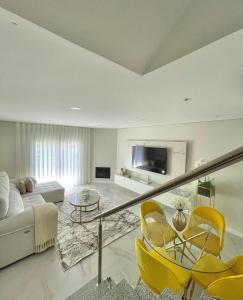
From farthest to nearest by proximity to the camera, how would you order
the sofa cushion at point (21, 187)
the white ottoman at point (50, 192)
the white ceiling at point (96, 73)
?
the white ottoman at point (50, 192) < the sofa cushion at point (21, 187) < the white ceiling at point (96, 73)

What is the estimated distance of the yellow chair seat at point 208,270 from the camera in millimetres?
1361

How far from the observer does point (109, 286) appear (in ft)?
4.72

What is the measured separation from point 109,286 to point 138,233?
5.10 feet

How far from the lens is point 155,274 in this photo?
1259 millimetres

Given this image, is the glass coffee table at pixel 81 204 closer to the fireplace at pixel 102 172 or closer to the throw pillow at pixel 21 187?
the throw pillow at pixel 21 187

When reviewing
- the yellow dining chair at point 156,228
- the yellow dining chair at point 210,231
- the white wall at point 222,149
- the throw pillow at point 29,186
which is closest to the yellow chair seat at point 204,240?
the yellow dining chair at point 210,231

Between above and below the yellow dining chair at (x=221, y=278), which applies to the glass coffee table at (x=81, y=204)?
below

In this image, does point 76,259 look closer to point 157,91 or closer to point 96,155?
point 157,91

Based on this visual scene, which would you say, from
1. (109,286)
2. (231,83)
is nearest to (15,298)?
(109,286)

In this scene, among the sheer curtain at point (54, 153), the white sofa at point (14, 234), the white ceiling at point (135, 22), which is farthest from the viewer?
the sheer curtain at point (54, 153)

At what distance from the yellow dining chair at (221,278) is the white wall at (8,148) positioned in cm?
530

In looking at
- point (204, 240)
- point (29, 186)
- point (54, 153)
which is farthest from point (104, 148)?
point (204, 240)

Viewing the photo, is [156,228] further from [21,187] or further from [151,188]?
[21,187]

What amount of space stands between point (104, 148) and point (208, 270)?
199 inches
